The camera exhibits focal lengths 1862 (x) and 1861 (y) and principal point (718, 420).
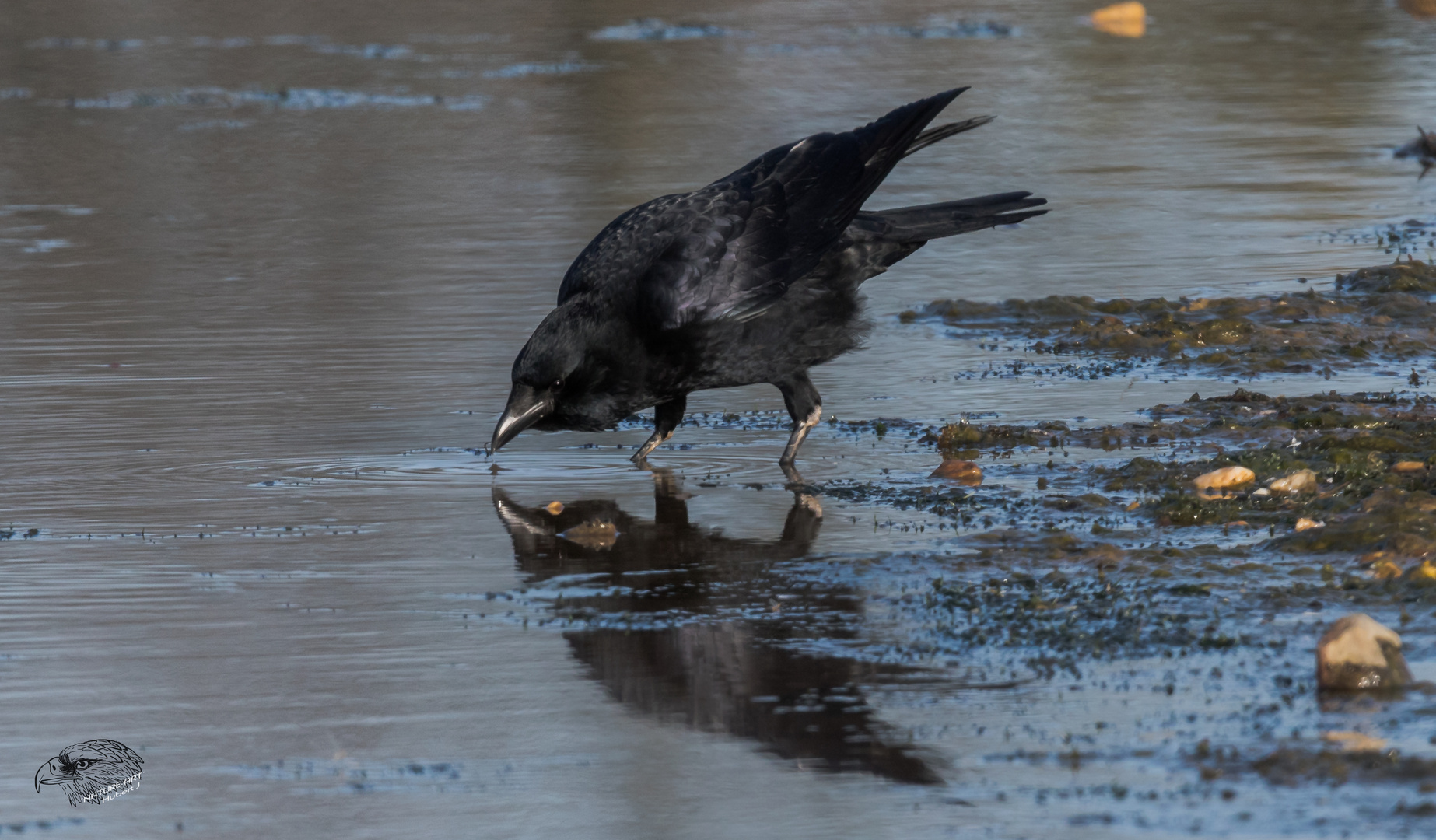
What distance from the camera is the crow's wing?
635 cm

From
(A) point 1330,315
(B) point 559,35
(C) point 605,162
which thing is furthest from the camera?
(B) point 559,35

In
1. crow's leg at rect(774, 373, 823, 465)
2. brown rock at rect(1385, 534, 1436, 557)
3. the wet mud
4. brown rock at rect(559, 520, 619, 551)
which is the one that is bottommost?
brown rock at rect(559, 520, 619, 551)

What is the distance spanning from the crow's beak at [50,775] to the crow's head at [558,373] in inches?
102

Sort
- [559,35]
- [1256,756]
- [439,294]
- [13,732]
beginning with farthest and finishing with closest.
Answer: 1. [559,35]
2. [439,294]
3. [13,732]
4. [1256,756]

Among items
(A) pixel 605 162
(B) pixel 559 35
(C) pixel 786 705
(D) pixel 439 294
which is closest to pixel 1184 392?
(C) pixel 786 705

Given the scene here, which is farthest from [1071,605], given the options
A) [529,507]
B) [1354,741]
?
[529,507]

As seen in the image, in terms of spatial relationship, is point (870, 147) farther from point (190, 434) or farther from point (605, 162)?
point (605, 162)

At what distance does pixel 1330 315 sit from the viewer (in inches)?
324

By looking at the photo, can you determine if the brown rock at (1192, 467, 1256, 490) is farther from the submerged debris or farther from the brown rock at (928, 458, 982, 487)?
the submerged debris

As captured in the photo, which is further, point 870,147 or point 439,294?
point 439,294

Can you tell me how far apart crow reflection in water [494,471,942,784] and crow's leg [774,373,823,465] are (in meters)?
0.69

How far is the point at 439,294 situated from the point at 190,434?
2912mm

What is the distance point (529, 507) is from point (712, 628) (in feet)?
5.04

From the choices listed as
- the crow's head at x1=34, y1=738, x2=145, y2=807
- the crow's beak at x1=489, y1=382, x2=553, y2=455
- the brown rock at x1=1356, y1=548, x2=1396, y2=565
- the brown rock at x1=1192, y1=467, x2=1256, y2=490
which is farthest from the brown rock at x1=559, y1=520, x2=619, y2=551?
the brown rock at x1=1356, y1=548, x2=1396, y2=565
